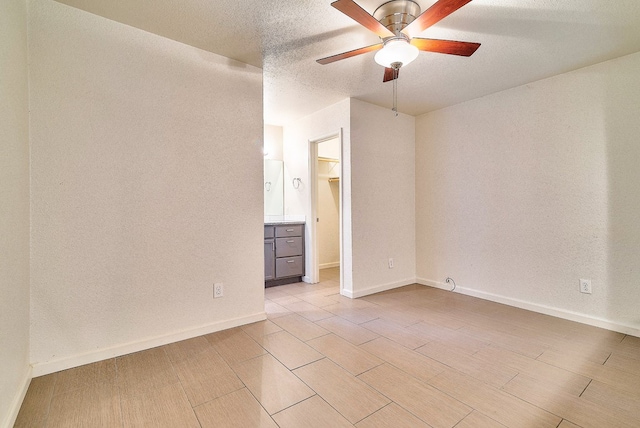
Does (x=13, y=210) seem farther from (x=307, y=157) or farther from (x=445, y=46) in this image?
(x=307, y=157)

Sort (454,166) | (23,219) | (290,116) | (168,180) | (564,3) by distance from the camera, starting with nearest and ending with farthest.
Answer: (23,219) < (564,3) < (168,180) < (454,166) < (290,116)

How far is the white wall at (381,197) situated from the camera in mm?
3430

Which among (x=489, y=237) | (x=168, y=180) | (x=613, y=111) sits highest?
(x=613, y=111)

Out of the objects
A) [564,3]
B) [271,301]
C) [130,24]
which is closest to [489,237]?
[564,3]

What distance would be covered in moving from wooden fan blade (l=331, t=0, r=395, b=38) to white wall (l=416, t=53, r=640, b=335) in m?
2.04

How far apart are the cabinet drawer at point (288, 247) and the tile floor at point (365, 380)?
4.54 ft

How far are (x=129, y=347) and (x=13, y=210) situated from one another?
1.15m

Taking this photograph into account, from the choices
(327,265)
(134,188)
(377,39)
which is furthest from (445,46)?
(327,265)

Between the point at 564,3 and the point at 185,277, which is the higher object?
the point at 564,3

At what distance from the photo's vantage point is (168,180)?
88.7 inches

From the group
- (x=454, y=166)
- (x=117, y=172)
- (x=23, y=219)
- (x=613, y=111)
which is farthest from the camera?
(x=454, y=166)

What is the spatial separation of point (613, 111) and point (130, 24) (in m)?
3.88

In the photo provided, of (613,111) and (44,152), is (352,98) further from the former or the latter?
(44,152)

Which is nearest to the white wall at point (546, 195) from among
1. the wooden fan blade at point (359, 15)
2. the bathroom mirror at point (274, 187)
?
the wooden fan blade at point (359, 15)
